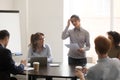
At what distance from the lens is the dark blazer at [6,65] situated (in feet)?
11.6

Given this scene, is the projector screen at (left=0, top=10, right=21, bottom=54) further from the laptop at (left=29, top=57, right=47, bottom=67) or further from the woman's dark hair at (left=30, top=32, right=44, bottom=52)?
the laptop at (left=29, top=57, right=47, bottom=67)

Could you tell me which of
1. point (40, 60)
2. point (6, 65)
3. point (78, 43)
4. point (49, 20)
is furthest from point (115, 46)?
point (49, 20)

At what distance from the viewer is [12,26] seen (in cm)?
549

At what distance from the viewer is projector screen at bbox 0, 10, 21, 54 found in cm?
541

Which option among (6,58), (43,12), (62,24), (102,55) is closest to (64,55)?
(62,24)

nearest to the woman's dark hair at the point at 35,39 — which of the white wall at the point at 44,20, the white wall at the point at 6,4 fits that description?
the white wall at the point at 44,20

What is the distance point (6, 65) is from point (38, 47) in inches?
43.6

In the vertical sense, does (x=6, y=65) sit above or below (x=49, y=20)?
below

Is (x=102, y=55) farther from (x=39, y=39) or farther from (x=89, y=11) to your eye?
(x=89, y=11)

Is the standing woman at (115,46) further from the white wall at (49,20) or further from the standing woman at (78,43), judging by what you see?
the white wall at (49,20)

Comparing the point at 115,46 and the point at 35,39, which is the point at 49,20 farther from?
the point at 115,46

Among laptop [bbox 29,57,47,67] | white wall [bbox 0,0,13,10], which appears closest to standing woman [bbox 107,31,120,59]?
laptop [bbox 29,57,47,67]

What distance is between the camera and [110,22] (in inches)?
229

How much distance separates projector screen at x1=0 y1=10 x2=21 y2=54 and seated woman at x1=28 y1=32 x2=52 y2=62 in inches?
41.5
